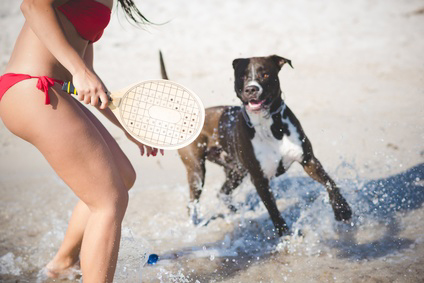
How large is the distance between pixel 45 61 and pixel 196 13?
856cm

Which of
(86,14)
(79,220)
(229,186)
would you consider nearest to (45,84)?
(86,14)

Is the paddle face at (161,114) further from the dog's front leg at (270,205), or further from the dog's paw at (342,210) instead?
the dog's paw at (342,210)

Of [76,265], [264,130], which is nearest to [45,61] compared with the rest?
[76,265]

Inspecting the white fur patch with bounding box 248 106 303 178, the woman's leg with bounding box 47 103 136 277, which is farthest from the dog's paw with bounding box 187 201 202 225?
the woman's leg with bounding box 47 103 136 277

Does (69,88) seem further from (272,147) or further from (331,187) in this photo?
(331,187)

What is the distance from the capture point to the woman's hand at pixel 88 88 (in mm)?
1941

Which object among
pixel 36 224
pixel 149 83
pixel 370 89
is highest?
pixel 149 83

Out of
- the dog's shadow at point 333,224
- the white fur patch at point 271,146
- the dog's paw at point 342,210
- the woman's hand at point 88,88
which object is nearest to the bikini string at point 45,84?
the woman's hand at point 88,88

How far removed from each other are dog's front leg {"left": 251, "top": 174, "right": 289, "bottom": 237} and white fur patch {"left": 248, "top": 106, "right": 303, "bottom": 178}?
0.21 feet

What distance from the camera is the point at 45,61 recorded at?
2035 mm

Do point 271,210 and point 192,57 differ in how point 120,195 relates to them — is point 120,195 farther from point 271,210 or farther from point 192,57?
point 192,57

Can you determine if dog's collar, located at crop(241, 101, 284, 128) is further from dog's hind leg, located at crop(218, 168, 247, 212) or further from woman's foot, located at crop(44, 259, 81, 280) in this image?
woman's foot, located at crop(44, 259, 81, 280)

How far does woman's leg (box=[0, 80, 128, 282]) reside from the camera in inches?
76.3

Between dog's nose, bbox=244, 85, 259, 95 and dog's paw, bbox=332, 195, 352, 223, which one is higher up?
dog's nose, bbox=244, 85, 259, 95
